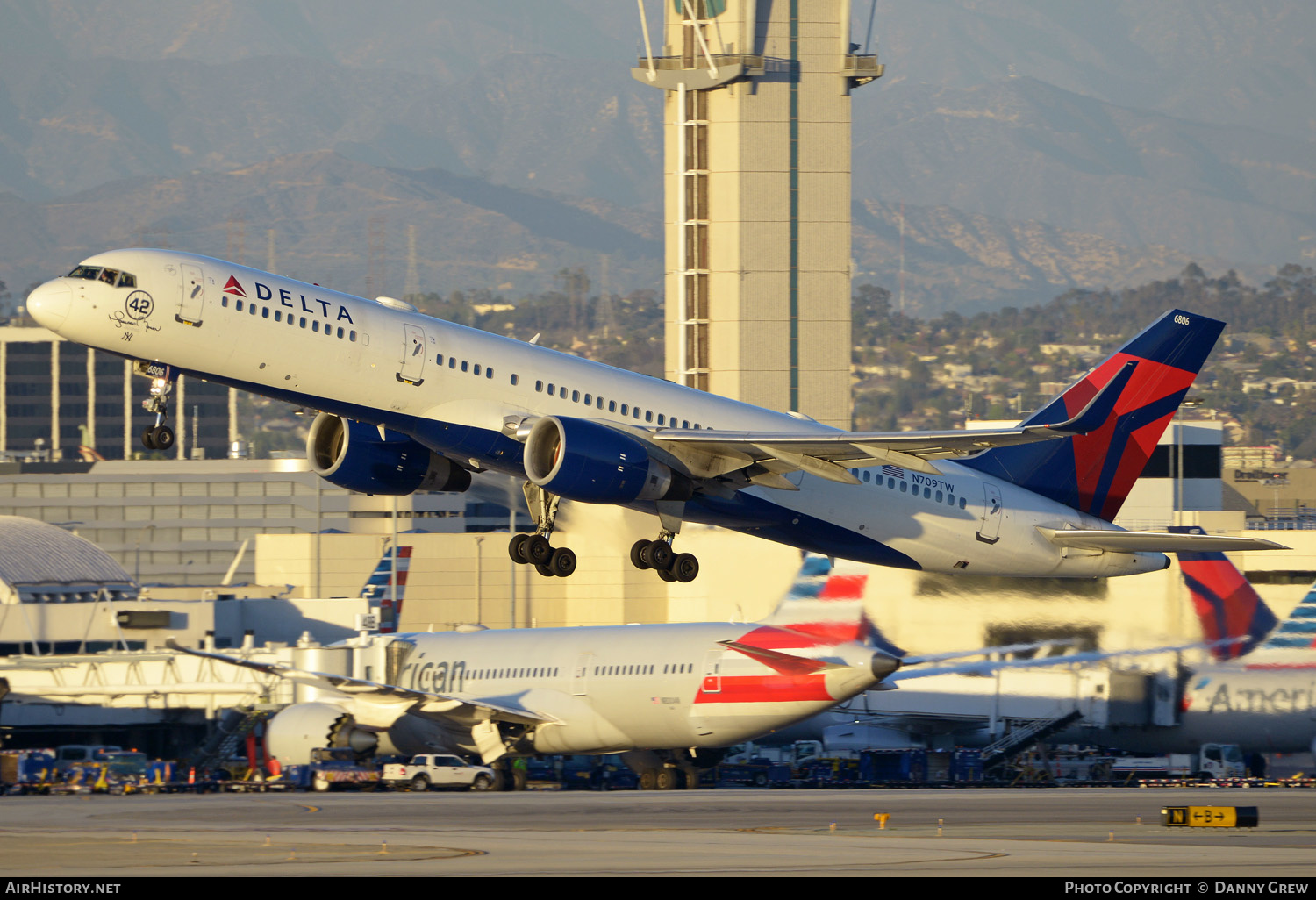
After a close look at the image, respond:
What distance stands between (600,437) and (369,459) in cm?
674

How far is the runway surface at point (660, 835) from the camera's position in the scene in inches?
1460

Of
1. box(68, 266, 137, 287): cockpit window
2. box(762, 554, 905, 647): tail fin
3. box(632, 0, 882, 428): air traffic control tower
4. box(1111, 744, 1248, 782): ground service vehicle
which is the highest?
box(632, 0, 882, 428): air traffic control tower

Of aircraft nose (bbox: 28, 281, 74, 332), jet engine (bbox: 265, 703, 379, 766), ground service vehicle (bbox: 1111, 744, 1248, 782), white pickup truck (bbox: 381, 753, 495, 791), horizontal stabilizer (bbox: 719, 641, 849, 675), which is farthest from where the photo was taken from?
jet engine (bbox: 265, 703, 379, 766)

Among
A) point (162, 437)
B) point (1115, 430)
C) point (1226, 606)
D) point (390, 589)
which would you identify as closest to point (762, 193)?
point (390, 589)

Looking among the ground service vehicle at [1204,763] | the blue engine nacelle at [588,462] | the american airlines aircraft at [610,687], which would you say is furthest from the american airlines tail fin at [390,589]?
the blue engine nacelle at [588,462]

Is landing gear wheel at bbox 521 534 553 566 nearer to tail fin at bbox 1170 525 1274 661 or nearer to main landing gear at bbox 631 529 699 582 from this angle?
main landing gear at bbox 631 529 699 582

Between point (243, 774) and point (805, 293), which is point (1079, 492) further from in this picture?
point (805, 293)

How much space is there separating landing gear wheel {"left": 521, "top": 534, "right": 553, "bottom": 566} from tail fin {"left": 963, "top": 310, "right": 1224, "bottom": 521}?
43.3 ft

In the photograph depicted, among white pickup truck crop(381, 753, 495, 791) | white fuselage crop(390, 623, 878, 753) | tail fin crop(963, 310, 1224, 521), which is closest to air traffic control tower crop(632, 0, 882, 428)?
white fuselage crop(390, 623, 878, 753)

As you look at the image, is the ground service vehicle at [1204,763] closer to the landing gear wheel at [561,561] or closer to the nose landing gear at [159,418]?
the landing gear wheel at [561,561]

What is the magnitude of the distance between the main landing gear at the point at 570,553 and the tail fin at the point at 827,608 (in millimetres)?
18868

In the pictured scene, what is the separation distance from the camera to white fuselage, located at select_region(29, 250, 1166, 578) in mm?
38094

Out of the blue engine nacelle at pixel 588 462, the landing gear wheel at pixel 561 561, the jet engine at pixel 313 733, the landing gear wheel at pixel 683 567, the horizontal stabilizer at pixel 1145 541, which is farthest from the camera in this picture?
the jet engine at pixel 313 733
